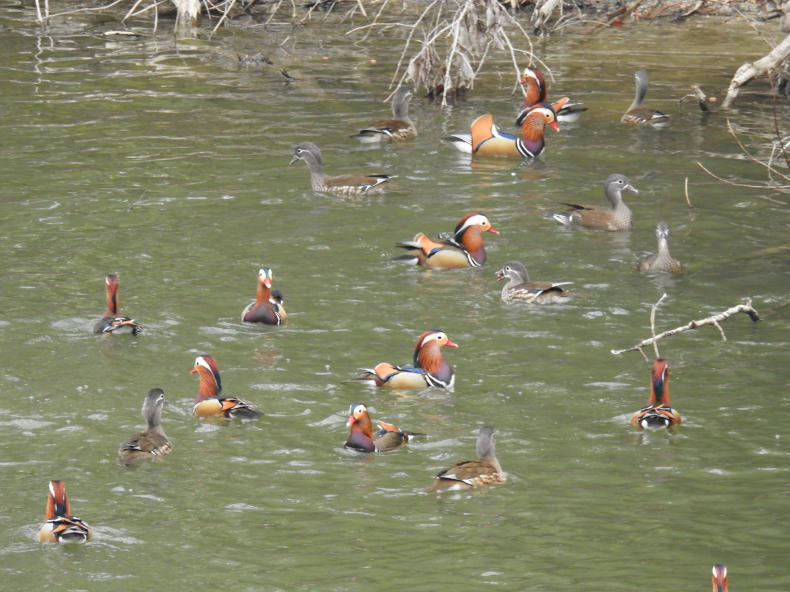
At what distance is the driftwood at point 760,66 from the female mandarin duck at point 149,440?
535 inches

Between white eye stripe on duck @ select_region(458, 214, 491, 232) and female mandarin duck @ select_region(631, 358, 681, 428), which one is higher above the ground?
white eye stripe on duck @ select_region(458, 214, 491, 232)

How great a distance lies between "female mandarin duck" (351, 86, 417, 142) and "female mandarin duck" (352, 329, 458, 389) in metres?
9.65

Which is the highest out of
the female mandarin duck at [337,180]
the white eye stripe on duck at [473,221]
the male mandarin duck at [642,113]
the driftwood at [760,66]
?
the driftwood at [760,66]

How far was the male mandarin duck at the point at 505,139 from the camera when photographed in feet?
70.0

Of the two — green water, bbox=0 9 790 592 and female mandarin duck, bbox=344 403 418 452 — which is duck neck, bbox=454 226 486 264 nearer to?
green water, bbox=0 9 790 592

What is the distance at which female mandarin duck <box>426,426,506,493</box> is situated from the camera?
10289 millimetres

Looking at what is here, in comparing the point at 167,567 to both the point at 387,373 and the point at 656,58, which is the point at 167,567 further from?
the point at 656,58

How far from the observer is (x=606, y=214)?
17844 mm

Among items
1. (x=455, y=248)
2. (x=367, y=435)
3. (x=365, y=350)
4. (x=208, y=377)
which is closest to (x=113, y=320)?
(x=208, y=377)

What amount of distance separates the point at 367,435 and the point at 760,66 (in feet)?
44.9

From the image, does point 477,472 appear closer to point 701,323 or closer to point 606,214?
point 701,323

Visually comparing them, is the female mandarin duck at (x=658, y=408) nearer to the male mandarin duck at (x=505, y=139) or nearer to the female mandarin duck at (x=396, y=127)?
the male mandarin duck at (x=505, y=139)

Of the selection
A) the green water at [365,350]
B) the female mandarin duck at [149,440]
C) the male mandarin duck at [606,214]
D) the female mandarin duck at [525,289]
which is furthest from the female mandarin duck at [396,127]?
the female mandarin duck at [149,440]

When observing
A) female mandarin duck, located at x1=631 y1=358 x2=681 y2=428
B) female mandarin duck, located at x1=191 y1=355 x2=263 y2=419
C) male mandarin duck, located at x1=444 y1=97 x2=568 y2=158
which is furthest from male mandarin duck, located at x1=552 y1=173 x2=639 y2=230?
female mandarin duck, located at x1=191 y1=355 x2=263 y2=419
